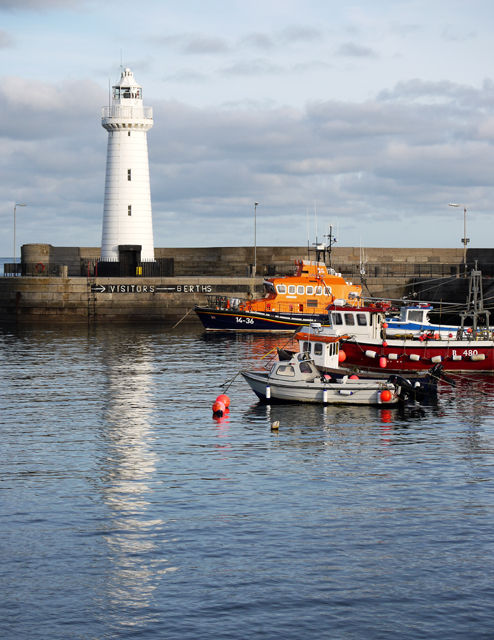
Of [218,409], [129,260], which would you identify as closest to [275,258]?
[129,260]

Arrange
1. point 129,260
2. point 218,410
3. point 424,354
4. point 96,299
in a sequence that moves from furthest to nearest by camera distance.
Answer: point 129,260 → point 96,299 → point 424,354 → point 218,410

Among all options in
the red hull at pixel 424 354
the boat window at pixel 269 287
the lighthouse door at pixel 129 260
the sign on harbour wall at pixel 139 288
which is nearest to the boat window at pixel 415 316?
the red hull at pixel 424 354

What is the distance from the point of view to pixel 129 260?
62656 mm

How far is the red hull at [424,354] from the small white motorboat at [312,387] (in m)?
8.28

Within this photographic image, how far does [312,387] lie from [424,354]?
34.8 ft

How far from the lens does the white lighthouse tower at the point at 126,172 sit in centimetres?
6181

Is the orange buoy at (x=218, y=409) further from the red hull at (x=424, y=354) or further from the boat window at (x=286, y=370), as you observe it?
the red hull at (x=424, y=354)

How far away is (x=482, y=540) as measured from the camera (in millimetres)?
14477

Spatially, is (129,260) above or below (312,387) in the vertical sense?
above

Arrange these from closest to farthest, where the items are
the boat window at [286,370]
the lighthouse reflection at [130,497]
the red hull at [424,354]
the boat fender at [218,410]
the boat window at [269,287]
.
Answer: the lighthouse reflection at [130,497] < the boat fender at [218,410] < the boat window at [286,370] < the red hull at [424,354] < the boat window at [269,287]

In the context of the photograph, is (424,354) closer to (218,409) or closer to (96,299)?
(218,409)

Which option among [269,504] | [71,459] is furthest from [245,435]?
[269,504]

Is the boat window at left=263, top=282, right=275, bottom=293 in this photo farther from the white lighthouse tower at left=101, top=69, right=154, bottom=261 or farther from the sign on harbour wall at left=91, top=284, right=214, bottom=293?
the white lighthouse tower at left=101, top=69, right=154, bottom=261

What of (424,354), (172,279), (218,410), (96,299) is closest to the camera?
(218,410)
